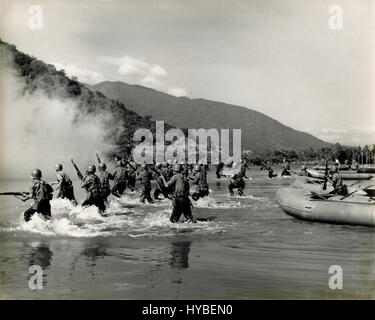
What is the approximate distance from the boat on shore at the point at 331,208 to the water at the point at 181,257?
299 millimetres

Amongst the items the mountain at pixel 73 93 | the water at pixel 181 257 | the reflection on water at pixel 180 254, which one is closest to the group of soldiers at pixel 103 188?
the water at pixel 181 257

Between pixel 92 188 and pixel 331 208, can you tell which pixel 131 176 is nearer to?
pixel 92 188

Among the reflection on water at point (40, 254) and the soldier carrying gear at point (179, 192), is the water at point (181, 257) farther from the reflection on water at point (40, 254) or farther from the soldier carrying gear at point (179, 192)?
the soldier carrying gear at point (179, 192)

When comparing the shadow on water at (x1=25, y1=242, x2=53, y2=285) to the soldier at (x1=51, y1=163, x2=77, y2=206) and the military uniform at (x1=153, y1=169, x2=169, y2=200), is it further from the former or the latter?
the soldier at (x1=51, y1=163, x2=77, y2=206)

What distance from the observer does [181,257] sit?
12.8m

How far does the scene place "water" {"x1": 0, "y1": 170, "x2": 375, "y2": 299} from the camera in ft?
33.4

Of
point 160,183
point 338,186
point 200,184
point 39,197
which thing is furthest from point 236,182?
point 39,197

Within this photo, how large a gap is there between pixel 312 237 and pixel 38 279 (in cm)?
806

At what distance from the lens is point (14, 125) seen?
3728 cm

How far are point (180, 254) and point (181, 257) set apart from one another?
0.33 m

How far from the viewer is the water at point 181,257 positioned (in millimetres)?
10195

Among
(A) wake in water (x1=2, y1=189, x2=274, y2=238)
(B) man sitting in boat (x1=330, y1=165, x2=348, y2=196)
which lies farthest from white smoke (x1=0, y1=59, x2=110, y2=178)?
(B) man sitting in boat (x1=330, y1=165, x2=348, y2=196)
